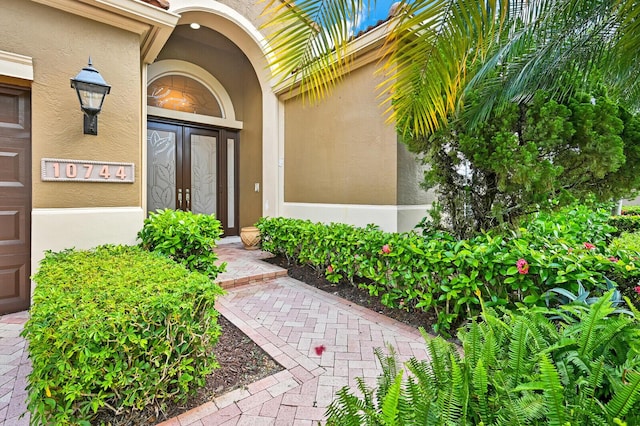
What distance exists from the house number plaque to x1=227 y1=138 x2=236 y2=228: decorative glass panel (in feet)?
14.1

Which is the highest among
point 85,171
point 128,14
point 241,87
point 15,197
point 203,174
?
point 241,87

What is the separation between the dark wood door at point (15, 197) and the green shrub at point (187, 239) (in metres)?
1.43

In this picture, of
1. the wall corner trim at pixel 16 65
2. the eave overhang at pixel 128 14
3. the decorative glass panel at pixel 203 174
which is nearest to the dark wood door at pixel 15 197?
the wall corner trim at pixel 16 65

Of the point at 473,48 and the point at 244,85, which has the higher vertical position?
the point at 244,85

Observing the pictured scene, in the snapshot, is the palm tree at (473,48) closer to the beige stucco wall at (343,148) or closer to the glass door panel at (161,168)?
the beige stucco wall at (343,148)

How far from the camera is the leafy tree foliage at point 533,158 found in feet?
10.8

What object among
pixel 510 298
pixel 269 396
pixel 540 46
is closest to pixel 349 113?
pixel 540 46

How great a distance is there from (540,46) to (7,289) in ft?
22.0

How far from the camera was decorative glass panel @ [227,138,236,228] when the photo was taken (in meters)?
8.52

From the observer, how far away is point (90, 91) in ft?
12.0

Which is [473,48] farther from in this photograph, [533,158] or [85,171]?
[85,171]

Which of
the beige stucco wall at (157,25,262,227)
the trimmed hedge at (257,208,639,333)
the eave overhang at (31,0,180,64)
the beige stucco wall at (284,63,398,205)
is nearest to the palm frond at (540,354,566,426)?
the trimmed hedge at (257,208,639,333)

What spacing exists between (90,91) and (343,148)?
398cm

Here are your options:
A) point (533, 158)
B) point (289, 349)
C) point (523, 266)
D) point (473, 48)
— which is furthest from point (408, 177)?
point (289, 349)
